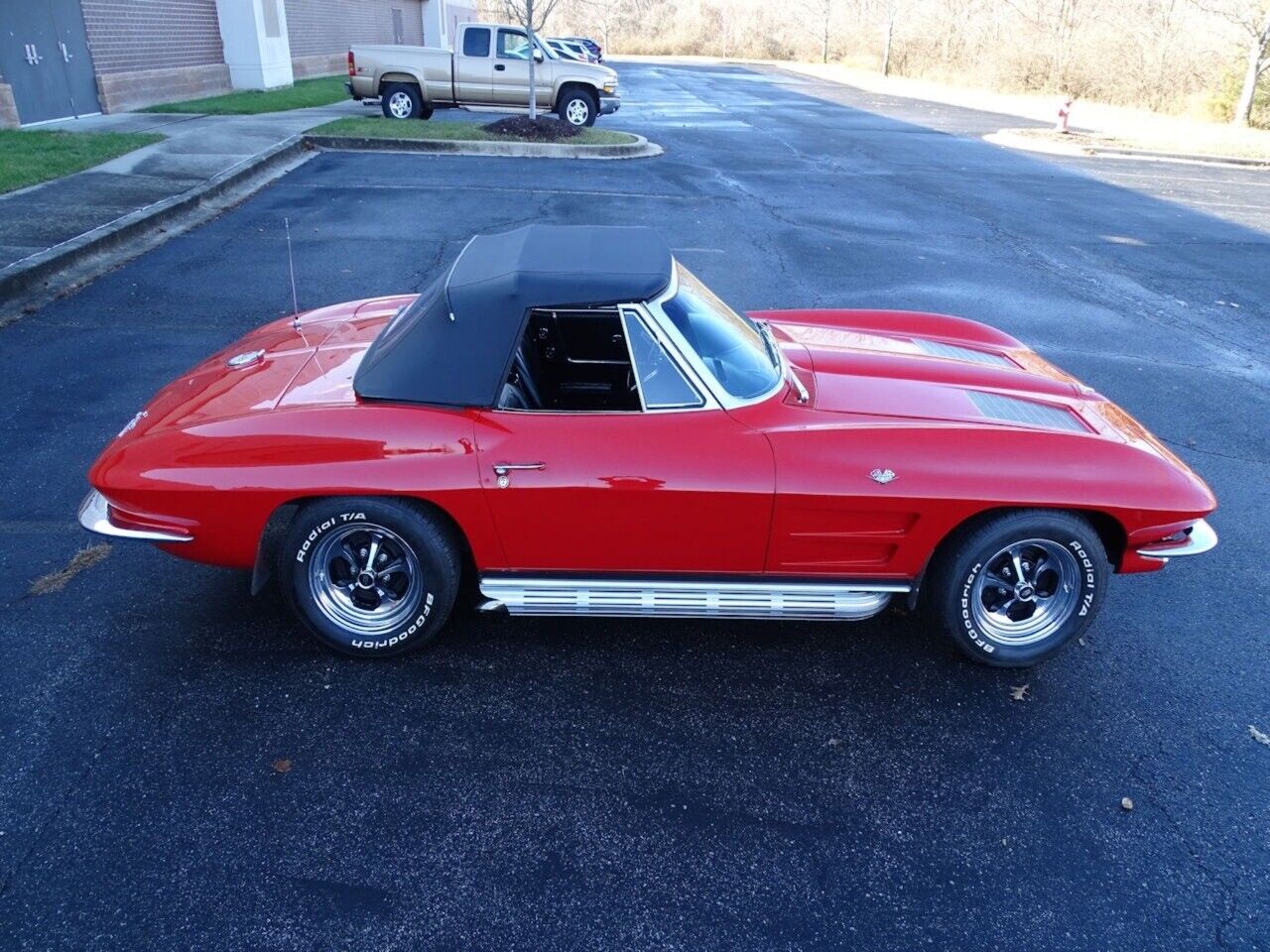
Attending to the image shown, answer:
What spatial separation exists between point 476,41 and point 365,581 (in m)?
18.3

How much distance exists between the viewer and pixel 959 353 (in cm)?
429

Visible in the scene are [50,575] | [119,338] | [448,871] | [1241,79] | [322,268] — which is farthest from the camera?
[1241,79]

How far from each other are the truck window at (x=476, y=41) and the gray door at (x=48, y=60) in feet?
22.9

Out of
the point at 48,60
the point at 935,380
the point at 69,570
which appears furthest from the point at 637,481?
the point at 48,60

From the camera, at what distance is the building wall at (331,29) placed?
2764 cm

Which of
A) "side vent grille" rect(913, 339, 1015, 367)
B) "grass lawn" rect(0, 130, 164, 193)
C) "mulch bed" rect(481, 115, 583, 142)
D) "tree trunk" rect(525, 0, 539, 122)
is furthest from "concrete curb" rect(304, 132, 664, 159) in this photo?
"side vent grille" rect(913, 339, 1015, 367)

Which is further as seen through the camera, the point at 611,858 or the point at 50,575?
the point at 50,575

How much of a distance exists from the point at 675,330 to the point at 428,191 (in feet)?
33.9

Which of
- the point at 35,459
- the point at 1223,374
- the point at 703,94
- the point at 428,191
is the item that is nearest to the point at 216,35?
the point at 428,191

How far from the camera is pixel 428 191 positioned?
12.7 m

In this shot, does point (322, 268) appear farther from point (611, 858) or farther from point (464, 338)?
point (611, 858)

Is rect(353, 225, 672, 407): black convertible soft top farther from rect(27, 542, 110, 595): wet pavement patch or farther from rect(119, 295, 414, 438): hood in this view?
rect(27, 542, 110, 595): wet pavement patch

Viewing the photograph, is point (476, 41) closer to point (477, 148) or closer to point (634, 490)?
point (477, 148)

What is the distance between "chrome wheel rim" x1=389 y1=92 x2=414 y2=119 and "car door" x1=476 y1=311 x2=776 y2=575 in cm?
1797
